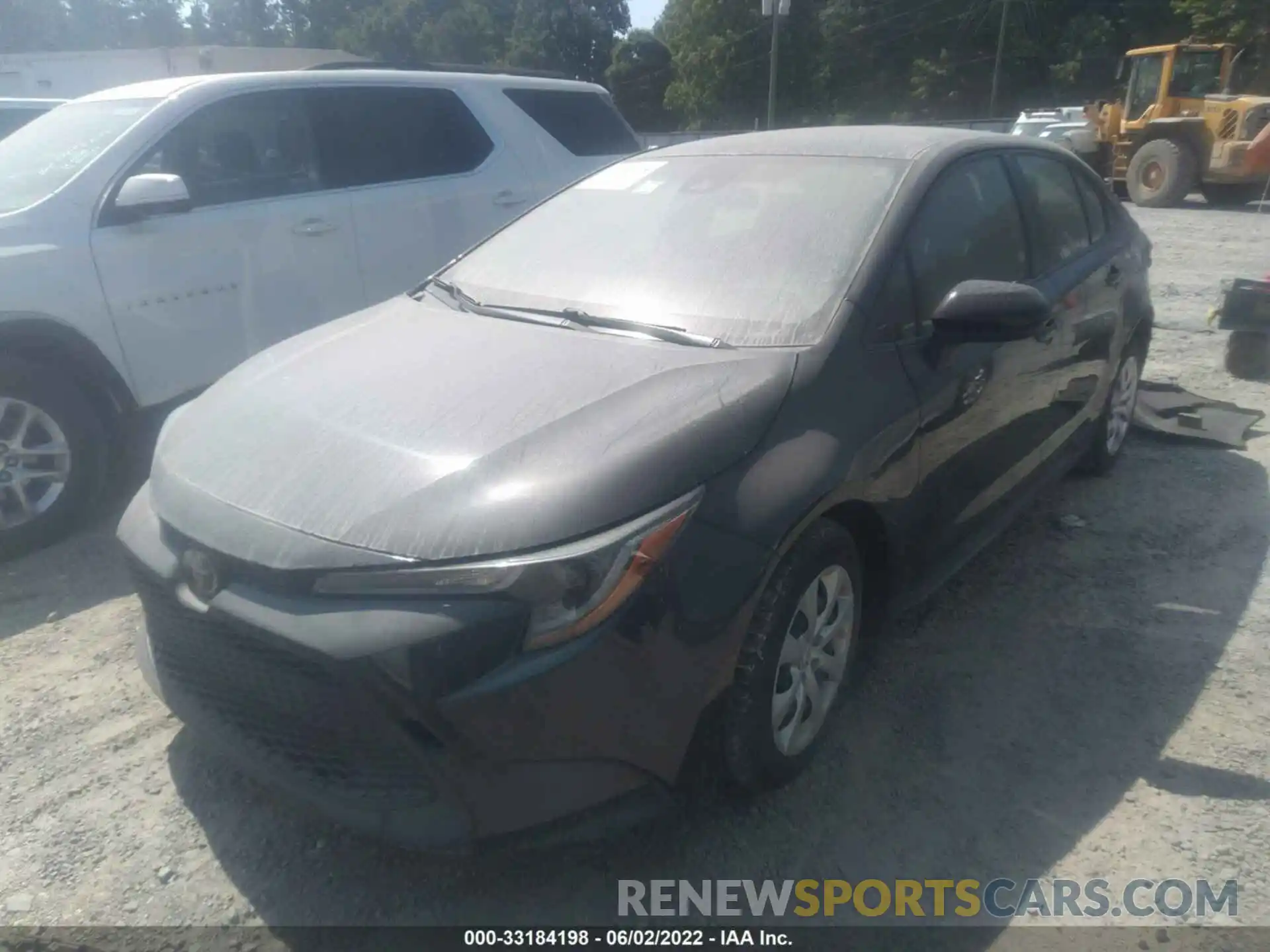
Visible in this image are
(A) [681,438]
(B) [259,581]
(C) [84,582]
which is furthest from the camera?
(C) [84,582]

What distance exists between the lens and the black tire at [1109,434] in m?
4.53

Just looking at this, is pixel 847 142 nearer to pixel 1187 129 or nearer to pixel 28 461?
pixel 28 461

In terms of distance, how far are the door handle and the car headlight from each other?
3464 mm

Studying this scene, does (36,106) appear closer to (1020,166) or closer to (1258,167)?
(1020,166)

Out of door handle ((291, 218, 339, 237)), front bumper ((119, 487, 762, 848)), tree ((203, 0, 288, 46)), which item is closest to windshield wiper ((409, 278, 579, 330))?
front bumper ((119, 487, 762, 848))

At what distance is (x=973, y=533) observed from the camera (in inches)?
130

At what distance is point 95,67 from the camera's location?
3412 cm

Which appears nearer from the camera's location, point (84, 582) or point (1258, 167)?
point (84, 582)

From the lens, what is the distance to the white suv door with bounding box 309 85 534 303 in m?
5.28

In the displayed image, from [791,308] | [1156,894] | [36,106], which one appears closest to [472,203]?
[791,308]

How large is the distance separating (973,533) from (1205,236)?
1314cm

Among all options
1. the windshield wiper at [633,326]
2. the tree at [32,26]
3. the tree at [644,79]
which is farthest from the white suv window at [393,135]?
the tree at [32,26]

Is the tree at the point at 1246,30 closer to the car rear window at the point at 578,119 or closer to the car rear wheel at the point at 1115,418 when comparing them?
the car rear window at the point at 578,119

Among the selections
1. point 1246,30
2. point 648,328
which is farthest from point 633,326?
point 1246,30
